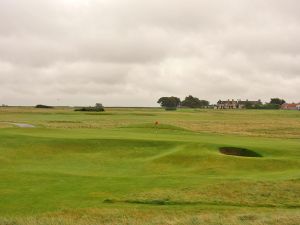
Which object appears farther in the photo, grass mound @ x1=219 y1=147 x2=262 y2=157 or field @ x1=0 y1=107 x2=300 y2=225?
grass mound @ x1=219 y1=147 x2=262 y2=157

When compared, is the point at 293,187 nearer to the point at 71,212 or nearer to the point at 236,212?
the point at 236,212

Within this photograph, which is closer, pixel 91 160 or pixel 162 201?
pixel 162 201

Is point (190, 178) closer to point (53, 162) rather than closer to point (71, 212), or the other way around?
point (71, 212)

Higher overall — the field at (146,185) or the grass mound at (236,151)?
the grass mound at (236,151)

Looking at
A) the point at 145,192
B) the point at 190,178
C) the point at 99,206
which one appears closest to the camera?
the point at 99,206

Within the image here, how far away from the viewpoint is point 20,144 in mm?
40125

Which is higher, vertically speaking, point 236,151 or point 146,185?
point 236,151

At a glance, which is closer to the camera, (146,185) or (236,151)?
(146,185)

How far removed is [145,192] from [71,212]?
462 centimetres

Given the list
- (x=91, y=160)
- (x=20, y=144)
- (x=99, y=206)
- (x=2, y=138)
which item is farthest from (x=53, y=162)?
(x=99, y=206)

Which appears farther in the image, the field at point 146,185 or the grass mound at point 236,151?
the grass mound at point 236,151

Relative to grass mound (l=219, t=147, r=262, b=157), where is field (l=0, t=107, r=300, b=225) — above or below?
below

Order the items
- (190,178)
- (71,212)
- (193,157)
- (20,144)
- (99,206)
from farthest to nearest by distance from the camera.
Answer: (20,144) < (193,157) < (190,178) < (99,206) < (71,212)

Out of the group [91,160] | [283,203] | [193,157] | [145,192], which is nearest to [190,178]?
[145,192]
